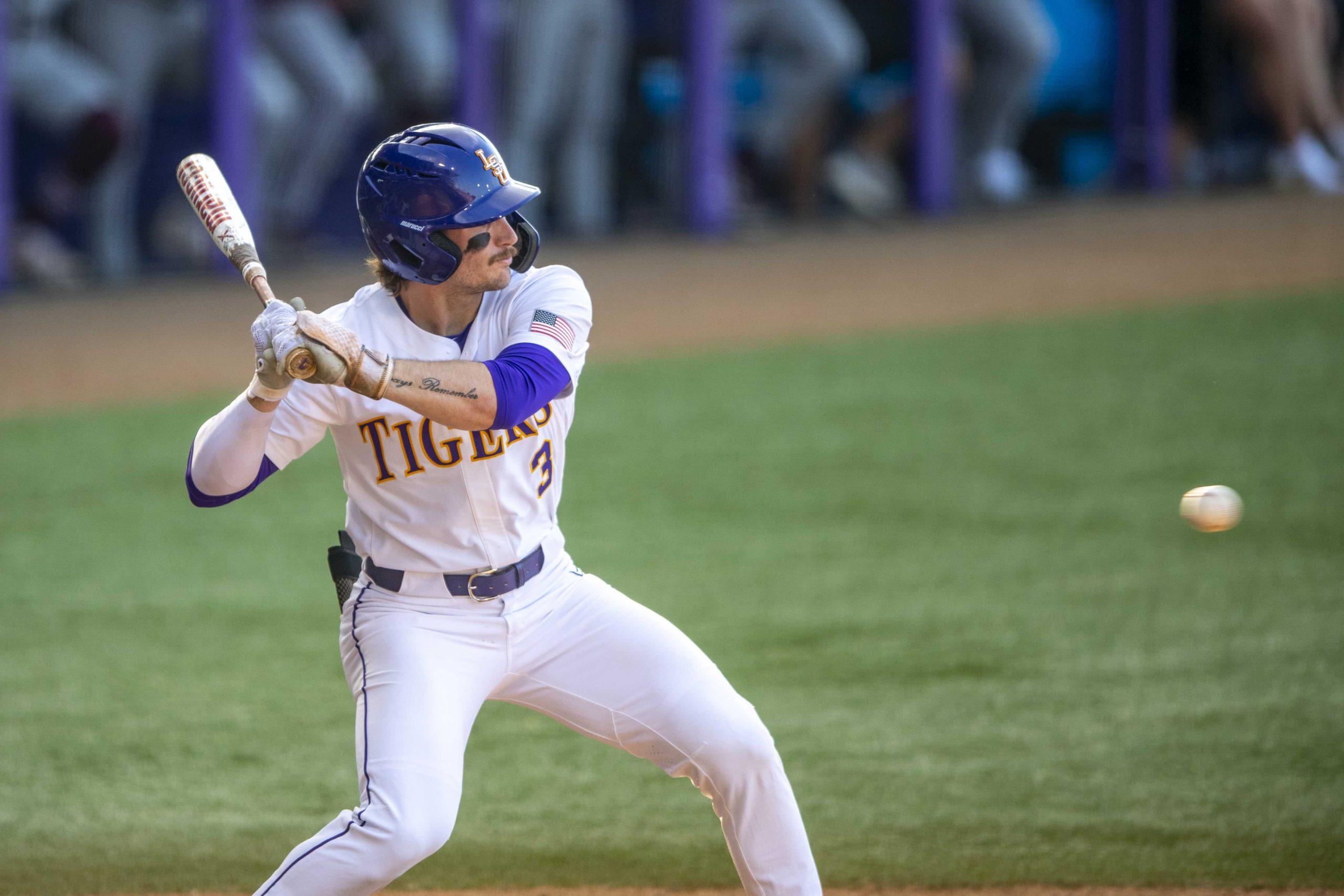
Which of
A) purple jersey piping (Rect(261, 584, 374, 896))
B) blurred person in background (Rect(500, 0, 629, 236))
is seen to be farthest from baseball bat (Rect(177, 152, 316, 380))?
blurred person in background (Rect(500, 0, 629, 236))

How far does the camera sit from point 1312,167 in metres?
13.8

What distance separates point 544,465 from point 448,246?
471mm

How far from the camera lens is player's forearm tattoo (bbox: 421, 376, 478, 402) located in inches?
107

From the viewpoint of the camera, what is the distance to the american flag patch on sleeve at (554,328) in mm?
2994

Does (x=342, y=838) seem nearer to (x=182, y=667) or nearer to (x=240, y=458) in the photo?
(x=240, y=458)

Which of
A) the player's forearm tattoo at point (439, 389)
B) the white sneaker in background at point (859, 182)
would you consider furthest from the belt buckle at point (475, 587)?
the white sneaker in background at point (859, 182)

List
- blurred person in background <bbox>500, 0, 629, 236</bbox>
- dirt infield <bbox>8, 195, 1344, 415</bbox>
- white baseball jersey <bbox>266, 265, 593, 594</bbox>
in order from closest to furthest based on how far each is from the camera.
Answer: white baseball jersey <bbox>266, 265, 593, 594</bbox>, dirt infield <bbox>8, 195, 1344, 415</bbox>, blurred person in background <bbox>500, 0, 629, 236</bbox>

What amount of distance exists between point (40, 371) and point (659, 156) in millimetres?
6013

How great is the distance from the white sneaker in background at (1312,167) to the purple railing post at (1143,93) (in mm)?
1182

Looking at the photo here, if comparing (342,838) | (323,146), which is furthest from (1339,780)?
(323,146)

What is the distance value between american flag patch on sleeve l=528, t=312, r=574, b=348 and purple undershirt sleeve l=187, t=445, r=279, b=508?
547 millimetres

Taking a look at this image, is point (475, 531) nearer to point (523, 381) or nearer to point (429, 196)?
point (523, 381)

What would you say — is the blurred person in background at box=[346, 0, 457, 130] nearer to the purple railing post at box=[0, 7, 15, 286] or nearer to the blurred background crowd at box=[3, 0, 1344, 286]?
the blurred background crowd at box=[3, 0, 1344, 286]

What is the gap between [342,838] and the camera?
8.80 ft
